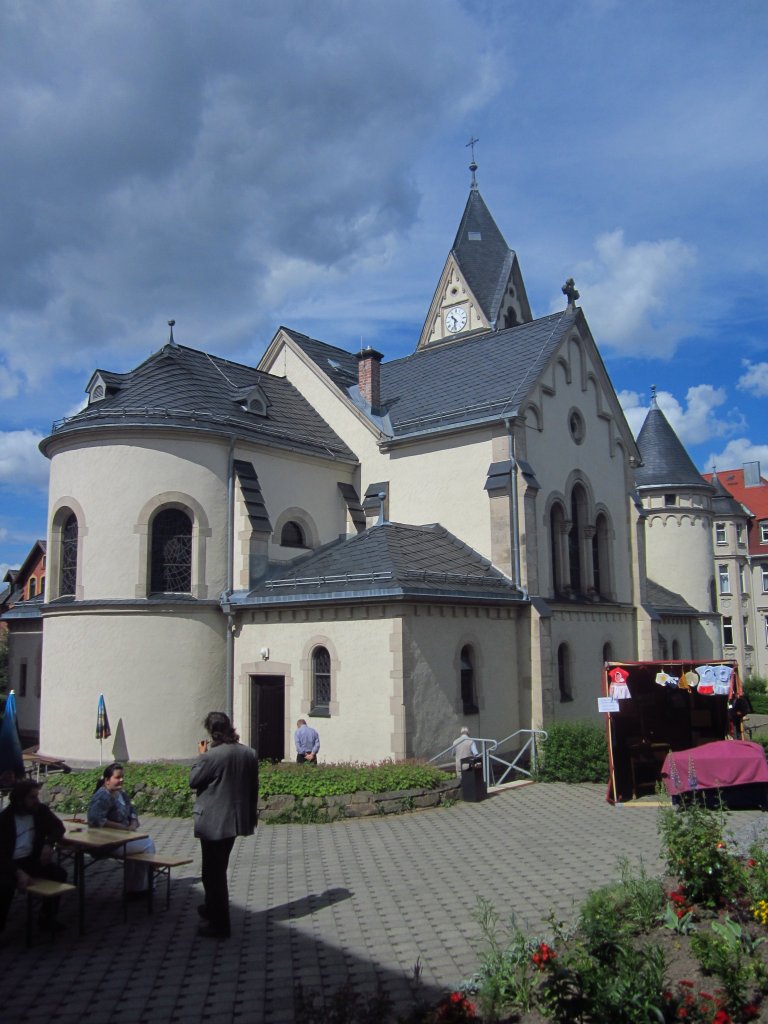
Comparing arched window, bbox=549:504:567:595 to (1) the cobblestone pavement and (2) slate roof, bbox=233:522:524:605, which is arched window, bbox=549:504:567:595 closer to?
(2) slate roof, bbox=233:522:524:605

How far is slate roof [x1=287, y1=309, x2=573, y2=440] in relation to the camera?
23.8 metres

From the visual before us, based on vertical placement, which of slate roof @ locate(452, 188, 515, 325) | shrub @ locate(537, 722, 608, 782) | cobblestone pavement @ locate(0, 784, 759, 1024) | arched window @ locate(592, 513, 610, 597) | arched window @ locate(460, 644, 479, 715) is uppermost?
slate roof @ locate(452, 188, 515, 325)

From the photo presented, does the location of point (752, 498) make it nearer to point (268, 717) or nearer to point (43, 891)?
point (268, 717)

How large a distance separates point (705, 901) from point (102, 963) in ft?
18.5

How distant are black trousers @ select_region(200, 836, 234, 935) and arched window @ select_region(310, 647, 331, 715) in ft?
34.9

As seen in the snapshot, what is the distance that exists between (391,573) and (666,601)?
64.9ft

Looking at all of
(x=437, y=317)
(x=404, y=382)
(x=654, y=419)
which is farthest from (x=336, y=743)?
(x=654, y=419)

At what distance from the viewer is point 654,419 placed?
42312 mm

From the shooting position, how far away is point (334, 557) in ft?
67.9

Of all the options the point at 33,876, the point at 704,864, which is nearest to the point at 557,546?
the point at 704,864

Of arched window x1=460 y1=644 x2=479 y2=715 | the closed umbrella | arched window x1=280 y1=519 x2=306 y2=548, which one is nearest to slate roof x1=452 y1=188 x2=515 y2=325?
arched window x1=280 y1=519 x2=306 y2=548

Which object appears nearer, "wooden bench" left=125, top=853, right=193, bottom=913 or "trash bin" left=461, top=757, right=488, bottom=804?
"wooden bench" left=125, top=853, right=193, bottom=913

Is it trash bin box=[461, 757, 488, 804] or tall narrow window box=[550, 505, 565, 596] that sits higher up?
tall narrow window box=[550, 505, 565, 596]

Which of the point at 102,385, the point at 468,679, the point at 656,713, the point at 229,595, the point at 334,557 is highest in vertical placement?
the point at 102,385
